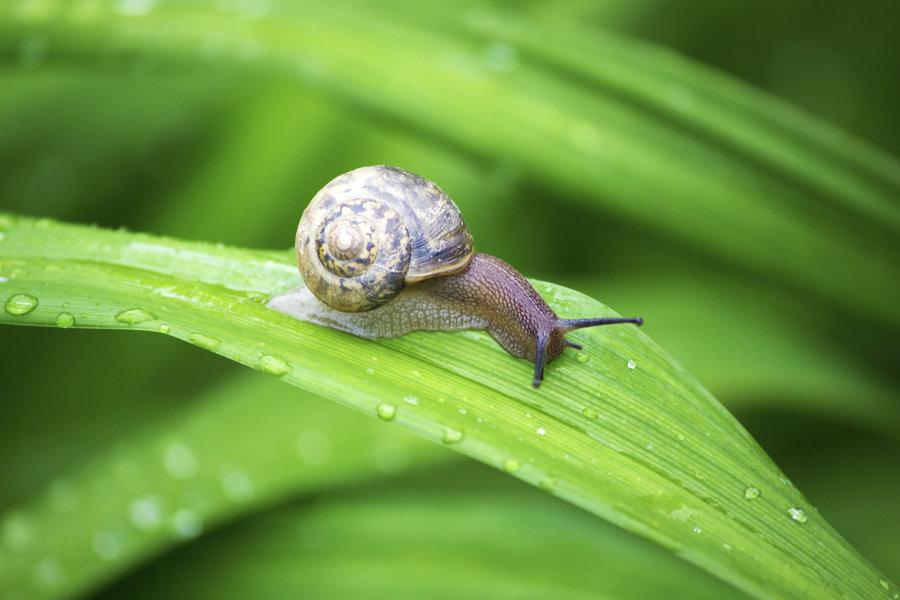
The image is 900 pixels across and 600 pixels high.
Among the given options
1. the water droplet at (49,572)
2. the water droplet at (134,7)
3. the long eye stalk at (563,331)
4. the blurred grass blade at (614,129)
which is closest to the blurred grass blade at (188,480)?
the water droplet at (49,572)

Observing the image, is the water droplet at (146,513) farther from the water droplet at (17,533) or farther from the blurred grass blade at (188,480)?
the water droplet at (17,533)

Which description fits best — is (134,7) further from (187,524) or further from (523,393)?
(523,393)

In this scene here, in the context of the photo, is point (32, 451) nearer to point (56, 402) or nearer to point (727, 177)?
point (56, 402)

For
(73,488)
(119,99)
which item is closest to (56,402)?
(73,488)

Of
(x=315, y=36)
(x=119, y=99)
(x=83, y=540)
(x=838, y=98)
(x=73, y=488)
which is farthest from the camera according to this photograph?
(x=838, y=98)

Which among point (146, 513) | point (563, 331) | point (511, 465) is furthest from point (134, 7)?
point (511, 465)
